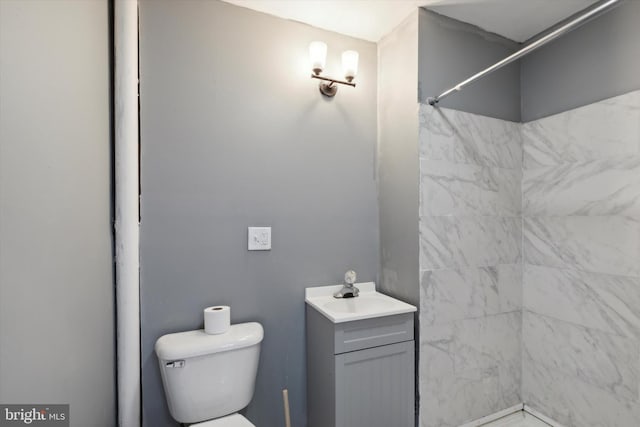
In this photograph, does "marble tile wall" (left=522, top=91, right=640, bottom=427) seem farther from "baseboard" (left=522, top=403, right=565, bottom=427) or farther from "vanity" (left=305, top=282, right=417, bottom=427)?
"vanity" (left=305, top=282, right=417, bottom=427)

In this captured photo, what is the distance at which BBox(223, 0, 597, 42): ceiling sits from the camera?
159 centimetres

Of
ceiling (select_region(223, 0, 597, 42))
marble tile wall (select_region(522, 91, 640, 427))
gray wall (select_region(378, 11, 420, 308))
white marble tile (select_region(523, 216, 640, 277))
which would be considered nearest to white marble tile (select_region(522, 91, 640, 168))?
marble tile wall (select_region(522, 91, 640, 427))

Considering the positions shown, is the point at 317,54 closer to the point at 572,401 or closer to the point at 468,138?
the point at 468,138

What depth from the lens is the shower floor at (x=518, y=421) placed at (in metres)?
1.77

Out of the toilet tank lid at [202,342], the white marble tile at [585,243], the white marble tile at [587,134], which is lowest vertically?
the toilet tank lid at [202,342]

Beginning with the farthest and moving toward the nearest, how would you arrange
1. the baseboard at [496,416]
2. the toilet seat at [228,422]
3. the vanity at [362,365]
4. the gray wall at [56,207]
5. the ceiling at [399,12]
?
the baseboard at [496,416] < the ceiling at [399,12] < the vanity at [362,365] < the toilet seat at [228,422] < the gray wall at [56,207]

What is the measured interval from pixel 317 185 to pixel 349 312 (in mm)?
712

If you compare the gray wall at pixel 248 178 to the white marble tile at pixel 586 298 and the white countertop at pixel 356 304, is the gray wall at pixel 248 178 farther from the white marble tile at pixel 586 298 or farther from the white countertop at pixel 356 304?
the white marble tile at pixel 586 298

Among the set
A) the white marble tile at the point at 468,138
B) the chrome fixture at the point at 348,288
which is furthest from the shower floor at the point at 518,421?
the white marble tile at the point at 468,138

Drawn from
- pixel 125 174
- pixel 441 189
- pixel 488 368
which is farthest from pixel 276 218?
pixel 488 368

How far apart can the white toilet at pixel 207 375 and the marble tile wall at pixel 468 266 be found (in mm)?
886

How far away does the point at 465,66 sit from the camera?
178cm

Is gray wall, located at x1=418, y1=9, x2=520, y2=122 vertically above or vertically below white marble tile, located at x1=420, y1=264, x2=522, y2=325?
above

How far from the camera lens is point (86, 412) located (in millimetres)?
1052
